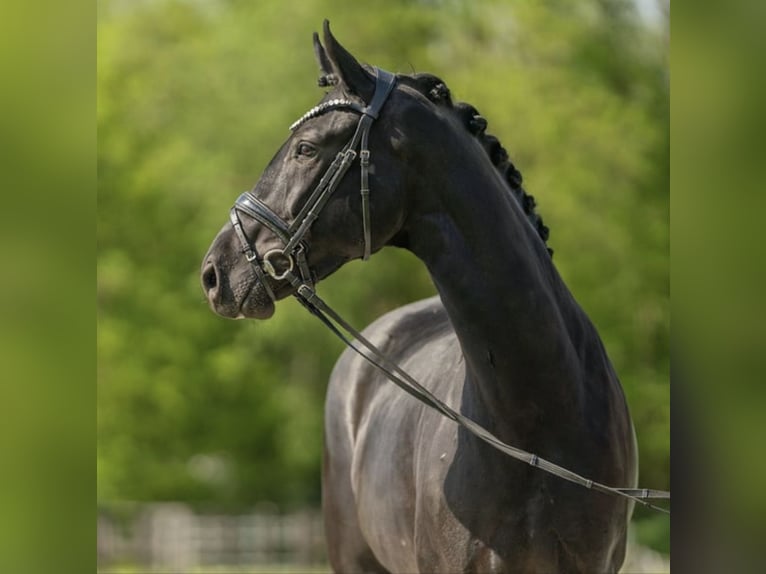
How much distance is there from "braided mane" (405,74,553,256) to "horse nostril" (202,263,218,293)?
86cm

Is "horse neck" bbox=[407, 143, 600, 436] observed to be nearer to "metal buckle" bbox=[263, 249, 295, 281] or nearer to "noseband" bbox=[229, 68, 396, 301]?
"noseband" bbox=[229, 68, 396, 301]

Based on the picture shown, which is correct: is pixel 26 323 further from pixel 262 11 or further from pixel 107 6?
pixel 107 6

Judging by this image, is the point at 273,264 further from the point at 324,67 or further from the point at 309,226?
the point at 324,67

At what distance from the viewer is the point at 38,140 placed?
1.37 metres

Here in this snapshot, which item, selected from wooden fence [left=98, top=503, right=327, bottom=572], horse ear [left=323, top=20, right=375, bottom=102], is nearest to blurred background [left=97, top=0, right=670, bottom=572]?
wooden fence [left=98, top=503, right=327, bottom=572]

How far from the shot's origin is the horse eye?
357 cm

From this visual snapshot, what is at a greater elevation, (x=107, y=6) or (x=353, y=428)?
(x=107, y=6)

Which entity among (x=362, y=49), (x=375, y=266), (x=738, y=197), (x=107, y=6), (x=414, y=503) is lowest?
(x=414, y=503)

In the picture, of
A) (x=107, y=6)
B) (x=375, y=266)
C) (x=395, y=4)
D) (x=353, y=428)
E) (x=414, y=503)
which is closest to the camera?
(x=414, y=503)

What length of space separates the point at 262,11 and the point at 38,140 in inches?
752

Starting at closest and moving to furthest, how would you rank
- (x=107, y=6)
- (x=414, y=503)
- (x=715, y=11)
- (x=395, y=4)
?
(x=715, y=11) → (x=414, y=503) → (x=395, y=4) → (x=107, y=6)

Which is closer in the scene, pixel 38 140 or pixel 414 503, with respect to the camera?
pixel 38 140

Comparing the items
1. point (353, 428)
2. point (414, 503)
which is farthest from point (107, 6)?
point (414, 503)

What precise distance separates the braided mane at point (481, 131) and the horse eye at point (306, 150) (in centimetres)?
42
